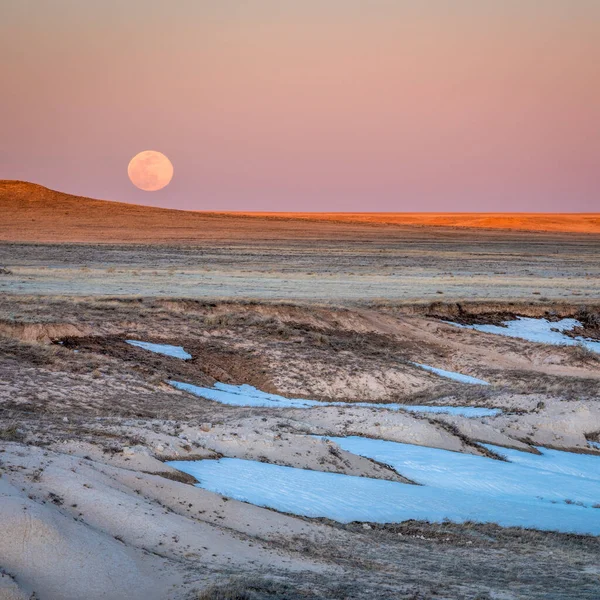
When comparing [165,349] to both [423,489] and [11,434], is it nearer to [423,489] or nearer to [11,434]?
[11,434]

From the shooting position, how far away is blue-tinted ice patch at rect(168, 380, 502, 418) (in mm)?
18266

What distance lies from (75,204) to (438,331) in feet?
260

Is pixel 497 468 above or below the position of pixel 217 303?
below

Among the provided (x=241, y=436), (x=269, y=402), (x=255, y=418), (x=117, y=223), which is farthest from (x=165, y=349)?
(x=117, y=223)

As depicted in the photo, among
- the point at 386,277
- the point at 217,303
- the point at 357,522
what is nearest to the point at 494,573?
the point at 357,522

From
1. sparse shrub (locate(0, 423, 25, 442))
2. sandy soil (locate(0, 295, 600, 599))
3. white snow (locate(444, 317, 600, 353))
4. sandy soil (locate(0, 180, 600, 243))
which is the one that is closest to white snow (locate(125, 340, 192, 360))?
sandy soil (locate(0, 295, 600, 599))

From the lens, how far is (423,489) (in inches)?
507

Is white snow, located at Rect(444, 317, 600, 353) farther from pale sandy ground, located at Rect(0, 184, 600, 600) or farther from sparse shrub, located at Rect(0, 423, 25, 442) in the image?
sparse shrub, located at Rect(0, 423, 25, 442)

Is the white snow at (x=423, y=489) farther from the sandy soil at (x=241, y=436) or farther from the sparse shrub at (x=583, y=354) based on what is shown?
the sparse shrub at (x=583, y=354)

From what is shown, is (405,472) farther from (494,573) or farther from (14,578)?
(14,578)

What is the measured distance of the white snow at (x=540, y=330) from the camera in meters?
26.4

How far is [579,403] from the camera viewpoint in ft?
61.5

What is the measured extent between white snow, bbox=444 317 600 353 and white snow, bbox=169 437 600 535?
37.8 ft

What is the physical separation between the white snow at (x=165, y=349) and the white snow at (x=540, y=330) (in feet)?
33.1
